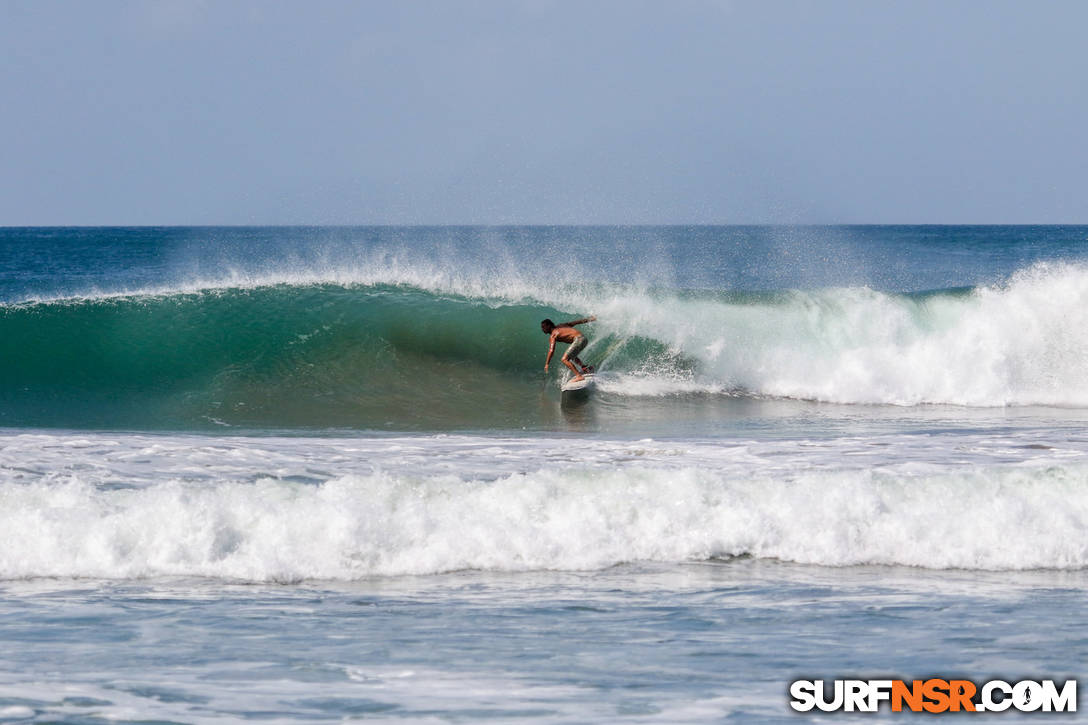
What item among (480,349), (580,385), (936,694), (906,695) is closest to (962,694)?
(936,694)

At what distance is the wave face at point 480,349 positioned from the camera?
45.9 ft

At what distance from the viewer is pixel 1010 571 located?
6867 millimetres

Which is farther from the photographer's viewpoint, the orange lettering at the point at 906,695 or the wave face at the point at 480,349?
the wave face at the point at 480,349

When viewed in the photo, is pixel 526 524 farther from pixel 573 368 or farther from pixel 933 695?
pixel 573 368

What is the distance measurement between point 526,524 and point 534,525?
2.1 inches

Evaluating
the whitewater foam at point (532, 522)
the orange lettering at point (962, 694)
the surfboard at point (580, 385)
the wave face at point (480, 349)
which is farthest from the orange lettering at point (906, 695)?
the surfboard at point (580, 385)

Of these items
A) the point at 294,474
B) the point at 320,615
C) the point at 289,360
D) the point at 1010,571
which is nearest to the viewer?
the point at 320,615

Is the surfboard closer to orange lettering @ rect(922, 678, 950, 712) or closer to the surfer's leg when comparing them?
the surfer's leg

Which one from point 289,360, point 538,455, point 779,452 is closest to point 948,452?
point 779,452

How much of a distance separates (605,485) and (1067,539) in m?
3.09

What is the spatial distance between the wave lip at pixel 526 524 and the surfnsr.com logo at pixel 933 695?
2.30 m

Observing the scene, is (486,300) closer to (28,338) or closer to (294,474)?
(28,338)

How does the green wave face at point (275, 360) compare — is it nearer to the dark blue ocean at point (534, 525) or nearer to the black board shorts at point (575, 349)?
the dark blue ocean at point (534, 525)

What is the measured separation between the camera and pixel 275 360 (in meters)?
15.5
